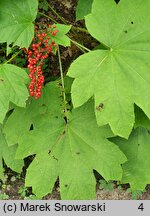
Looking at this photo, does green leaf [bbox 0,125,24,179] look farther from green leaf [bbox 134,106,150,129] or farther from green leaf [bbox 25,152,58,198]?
green leaf [bbox 134,106,150,129]

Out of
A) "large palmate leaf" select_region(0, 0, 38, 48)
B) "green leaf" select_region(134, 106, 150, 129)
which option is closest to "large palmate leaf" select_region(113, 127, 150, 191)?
"green leaf" select_region(134, 106, 150, 129)

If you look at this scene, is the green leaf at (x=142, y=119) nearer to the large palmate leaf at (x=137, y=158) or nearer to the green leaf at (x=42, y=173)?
the large palmate leaf at (x=137, y=158)

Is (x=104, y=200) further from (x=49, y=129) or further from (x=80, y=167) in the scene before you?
(x=49, y=129)

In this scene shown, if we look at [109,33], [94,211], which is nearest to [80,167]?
[94,211]

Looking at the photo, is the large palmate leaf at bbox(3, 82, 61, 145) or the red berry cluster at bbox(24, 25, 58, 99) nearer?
the red berry cluster at bbox(24, 25, 58, 99)

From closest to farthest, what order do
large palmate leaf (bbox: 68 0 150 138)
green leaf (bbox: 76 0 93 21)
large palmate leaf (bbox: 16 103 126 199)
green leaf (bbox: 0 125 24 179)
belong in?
large palmate leaf (bbox: 68 0 150 138), large palmate leaf (bbox: 16 103 126 199), green leaf (bbox: 76 0 93 21), green leaf (bbox: 0 125 24 179)

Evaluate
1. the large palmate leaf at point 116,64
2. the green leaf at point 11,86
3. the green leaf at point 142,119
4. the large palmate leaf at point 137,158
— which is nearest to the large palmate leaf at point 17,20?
the green leaf at point 11,86
